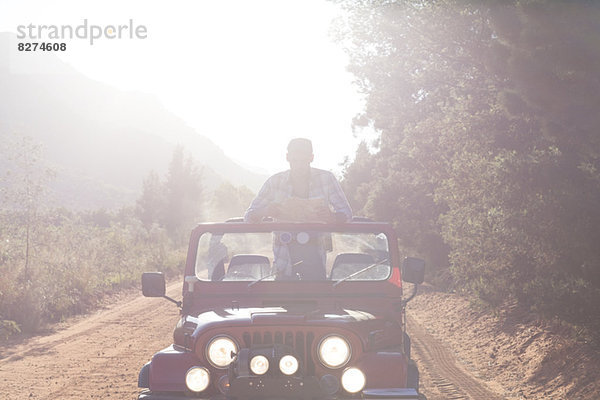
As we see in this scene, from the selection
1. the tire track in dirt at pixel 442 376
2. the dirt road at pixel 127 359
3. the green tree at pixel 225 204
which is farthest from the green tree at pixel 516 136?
the green tree at pixel 225 204

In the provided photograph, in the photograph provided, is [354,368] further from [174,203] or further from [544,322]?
[174,203]

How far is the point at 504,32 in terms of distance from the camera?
893 cm

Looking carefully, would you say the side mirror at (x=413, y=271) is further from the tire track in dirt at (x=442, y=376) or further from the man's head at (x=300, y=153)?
the tire track in dirt at (x=442, y=376)

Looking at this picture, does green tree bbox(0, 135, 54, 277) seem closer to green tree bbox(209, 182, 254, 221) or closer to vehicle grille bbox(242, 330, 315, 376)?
vehicle grille bbox(242, 330, 315, 376)

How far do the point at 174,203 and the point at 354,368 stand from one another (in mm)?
52184

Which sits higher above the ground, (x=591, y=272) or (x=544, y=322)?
(x=591, y=272)

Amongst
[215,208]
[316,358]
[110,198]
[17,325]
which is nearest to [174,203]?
[215,208]

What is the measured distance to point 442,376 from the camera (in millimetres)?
8469

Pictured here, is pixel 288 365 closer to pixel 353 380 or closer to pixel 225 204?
pixel 353 380

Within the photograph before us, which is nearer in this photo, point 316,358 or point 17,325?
point 316,358

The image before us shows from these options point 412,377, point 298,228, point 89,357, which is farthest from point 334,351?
point 89,357

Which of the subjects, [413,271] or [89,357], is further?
[89,357]

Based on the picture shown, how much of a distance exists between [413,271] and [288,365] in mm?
1603

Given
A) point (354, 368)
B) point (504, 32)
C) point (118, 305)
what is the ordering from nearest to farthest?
point (354, 368), point (504, 32), point (118, 305)
